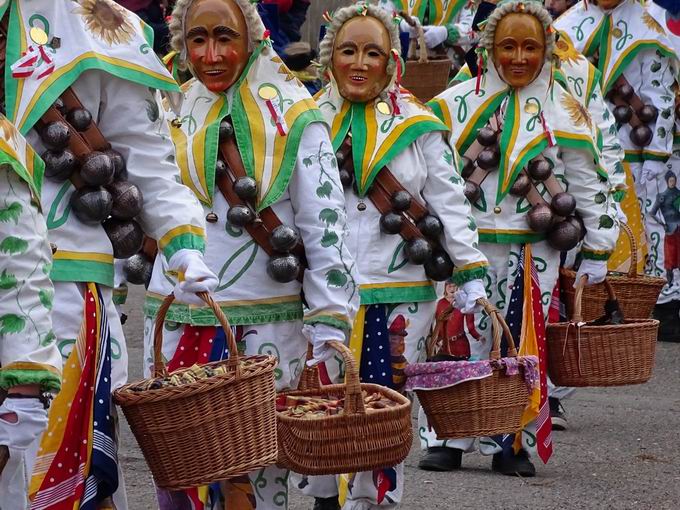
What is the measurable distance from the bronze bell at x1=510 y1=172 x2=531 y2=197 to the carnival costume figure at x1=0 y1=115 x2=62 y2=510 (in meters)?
3.33

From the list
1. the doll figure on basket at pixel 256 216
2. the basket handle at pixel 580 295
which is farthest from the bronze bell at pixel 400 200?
the basket handle at pixel 580 295

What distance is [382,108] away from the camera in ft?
19.2

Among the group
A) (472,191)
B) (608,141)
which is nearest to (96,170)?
(472,191)

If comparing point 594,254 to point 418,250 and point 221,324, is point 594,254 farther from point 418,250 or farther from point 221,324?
point 221,324

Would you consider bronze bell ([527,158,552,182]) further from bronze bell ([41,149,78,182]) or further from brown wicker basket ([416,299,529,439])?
bronze bell ([41,149,78,182])

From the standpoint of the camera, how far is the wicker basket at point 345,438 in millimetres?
4641

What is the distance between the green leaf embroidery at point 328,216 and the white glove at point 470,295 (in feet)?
3.33

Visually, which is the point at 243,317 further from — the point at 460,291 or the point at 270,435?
the point at 460,291

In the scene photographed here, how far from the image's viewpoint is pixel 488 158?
21.6 ft

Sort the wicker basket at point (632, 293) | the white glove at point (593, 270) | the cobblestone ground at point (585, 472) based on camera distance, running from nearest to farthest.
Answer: the cobblestone ground at point (585, 472) → the white glove at point (593, 270) → the wicker basket at point (632, 293)

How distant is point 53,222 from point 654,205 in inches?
264

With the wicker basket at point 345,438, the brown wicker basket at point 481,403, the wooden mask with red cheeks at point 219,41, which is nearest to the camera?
the wicker basket at point 345,438

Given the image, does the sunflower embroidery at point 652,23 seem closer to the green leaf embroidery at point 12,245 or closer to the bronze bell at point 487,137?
the bronze bell at point 487,137

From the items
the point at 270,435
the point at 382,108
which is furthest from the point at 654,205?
the point at 270,435
